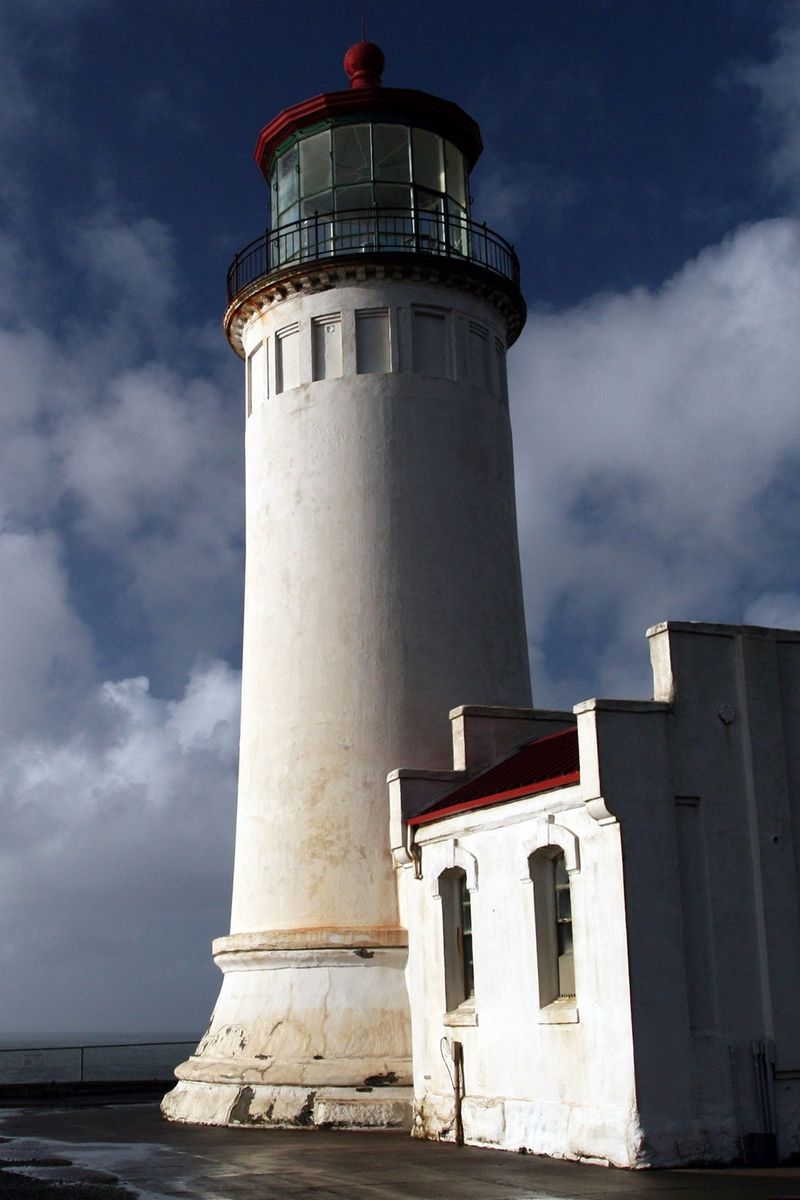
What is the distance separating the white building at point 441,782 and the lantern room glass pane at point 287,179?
0.06m

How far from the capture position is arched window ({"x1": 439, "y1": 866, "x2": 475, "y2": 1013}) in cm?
1883

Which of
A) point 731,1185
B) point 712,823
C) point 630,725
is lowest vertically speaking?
point 731,1185

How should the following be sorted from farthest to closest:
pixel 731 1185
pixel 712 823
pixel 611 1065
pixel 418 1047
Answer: pixel 418 1047 → pixel 712 823 → pixel 611 1065 → pixel 731 1185

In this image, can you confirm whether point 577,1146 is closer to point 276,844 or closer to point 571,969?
point 571,969

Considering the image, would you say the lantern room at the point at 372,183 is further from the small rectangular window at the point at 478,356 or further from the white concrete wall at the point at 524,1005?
the white concrete wall at the point at 524,1005

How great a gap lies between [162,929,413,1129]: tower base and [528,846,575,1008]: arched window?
371 cm

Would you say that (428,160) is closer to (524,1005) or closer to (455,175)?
(455,175)

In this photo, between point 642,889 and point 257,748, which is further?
point 257,748

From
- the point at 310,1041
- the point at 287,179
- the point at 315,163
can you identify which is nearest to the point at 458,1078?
the point at 310,1041

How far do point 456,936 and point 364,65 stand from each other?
1506 centimetres

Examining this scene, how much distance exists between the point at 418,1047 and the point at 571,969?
346cm

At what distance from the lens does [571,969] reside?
661 inches

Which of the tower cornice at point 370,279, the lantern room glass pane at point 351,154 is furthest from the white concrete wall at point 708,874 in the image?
the lantern room glass pane at point 351,154

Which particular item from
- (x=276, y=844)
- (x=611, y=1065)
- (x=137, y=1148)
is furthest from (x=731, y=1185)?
(x=276, y=844)
